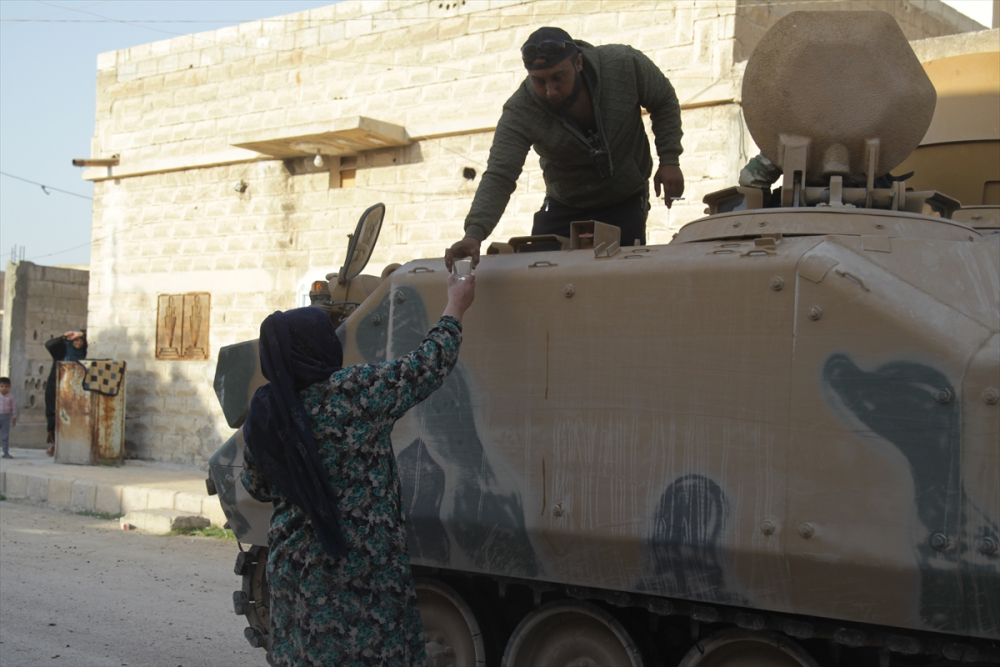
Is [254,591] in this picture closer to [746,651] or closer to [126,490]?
[746,651]

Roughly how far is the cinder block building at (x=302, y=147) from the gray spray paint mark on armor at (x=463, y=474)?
16.2 feet

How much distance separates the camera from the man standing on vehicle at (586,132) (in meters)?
3.74

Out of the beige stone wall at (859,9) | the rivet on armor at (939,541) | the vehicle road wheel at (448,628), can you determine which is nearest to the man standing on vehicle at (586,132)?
the vehicle road wheel at (448,628)

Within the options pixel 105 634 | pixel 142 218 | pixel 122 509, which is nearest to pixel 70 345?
pixel 142 218

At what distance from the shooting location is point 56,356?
46.2 ft

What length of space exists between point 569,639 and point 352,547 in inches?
35.2

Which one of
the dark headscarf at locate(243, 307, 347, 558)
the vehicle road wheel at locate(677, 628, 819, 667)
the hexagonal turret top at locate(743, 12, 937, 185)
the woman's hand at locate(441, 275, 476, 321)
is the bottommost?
the vehicle road wheel at locate(677, 628, 819, 667)

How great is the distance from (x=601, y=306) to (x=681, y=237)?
46 cm

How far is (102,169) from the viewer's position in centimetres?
1294

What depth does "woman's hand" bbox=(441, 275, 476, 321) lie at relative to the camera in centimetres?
301

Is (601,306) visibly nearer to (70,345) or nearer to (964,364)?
(964,364)

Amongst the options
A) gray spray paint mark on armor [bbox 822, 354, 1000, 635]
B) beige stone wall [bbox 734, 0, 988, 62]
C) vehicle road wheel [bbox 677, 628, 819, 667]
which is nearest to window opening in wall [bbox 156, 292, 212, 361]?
beige stone wall [bbox 734, 0, 988, 62]

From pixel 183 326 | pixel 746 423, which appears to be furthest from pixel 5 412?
pixel 746 423

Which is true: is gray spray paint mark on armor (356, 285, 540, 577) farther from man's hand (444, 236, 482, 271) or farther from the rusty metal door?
the rusty metal door
